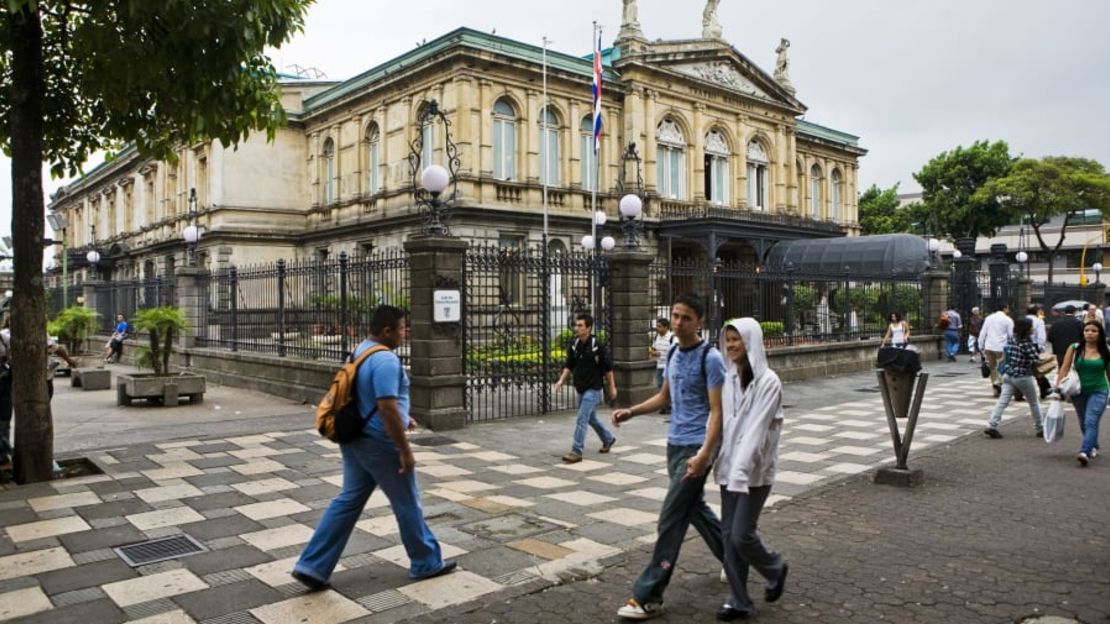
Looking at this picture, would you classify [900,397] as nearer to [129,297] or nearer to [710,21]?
[129,297]

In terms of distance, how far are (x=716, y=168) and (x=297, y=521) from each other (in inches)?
1269

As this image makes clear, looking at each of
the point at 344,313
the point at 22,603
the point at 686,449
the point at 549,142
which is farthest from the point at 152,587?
the point at 549,142

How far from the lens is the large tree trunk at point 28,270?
7945mm

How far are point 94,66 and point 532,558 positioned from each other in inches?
265

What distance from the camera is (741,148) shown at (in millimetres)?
36781

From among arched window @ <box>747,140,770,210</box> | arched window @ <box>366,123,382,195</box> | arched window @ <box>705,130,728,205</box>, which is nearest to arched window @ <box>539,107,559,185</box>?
arched window @ <box>366,123,382,195</box>

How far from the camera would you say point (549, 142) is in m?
31.0

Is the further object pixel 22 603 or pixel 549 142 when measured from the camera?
pixel 549 142

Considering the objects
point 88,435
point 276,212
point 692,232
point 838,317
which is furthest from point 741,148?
point 88,435

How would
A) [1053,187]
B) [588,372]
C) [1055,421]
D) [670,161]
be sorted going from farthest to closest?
1. [1053,187]
2. [670,161]
3. [588,372]
4. [1055,421]

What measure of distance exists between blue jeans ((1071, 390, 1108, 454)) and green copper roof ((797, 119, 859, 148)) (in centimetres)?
3515

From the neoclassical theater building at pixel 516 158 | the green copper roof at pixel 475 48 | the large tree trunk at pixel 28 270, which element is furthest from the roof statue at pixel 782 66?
the large tree trunk at pixel 28 270

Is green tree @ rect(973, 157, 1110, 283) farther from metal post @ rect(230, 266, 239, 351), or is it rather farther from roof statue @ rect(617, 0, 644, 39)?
metal post @ rect(230, 266, 239, 351)

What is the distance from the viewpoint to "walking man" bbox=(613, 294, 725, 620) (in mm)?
4637
